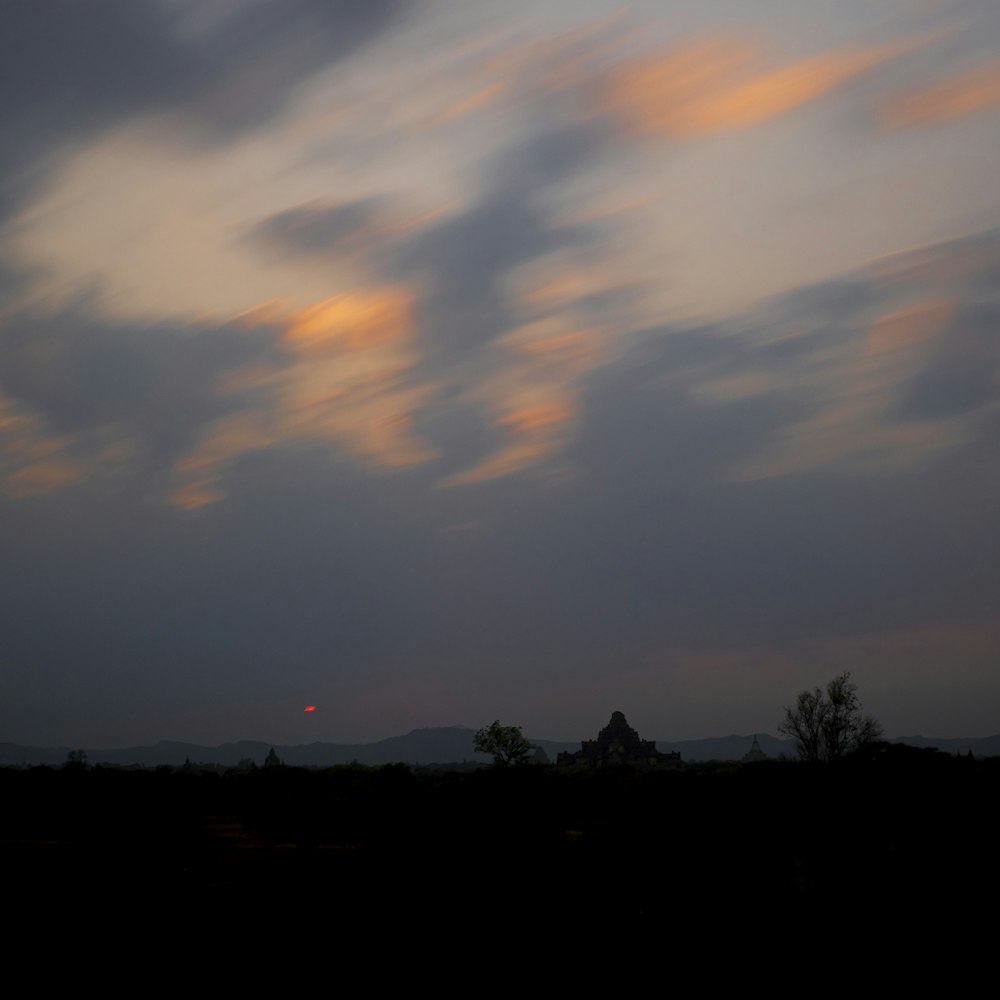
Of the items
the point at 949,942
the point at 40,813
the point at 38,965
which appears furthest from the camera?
the point at 40,813

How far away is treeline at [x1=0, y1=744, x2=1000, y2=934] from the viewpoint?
33.3 meters

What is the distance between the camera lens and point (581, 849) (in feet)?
135

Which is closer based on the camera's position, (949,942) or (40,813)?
(949,942)

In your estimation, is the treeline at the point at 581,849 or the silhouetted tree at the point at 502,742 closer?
the treeline at the point at 581,849

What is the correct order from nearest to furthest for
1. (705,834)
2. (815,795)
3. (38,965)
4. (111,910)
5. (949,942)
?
(38,965), (949,942), (111,910), (705,834), (815,795)

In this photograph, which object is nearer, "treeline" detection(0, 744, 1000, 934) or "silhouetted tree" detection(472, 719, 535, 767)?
"treeline" detection(0, 744, 1000, 934)

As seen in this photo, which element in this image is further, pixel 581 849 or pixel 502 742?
pixel 502 742

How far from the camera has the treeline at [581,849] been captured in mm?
33344

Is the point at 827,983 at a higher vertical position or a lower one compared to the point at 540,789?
lower

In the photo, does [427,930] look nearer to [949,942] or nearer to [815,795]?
[949,942]

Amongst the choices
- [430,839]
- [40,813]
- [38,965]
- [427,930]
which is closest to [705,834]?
[430,839]

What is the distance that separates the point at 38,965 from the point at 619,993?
47.6ft

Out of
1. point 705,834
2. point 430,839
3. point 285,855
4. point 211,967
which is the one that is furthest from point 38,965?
point 705,834

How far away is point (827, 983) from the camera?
2609 cm
